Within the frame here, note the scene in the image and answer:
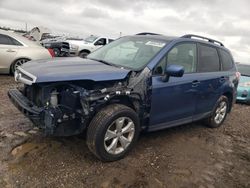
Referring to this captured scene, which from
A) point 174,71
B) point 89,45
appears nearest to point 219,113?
point 174,71

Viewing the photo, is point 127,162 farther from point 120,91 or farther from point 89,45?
point 89,45

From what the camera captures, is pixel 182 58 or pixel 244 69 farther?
pixel 244 69

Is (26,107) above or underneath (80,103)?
underneath

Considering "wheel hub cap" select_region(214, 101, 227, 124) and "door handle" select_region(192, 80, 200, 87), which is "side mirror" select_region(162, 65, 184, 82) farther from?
"wheel hub cap" select_region(214, 101, 227, 124)

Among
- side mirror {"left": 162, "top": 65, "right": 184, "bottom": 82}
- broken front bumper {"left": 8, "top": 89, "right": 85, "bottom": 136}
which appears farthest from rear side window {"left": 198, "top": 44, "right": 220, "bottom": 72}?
broken front bumper {"left": 8, "top": 89, "right": 85, "bottom": 136}

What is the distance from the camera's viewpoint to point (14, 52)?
8672 millimetres

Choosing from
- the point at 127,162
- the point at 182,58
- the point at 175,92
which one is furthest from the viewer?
the point at 182,58

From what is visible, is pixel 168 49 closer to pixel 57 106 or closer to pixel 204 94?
pixel 204 94

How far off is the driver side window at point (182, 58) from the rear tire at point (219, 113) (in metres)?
1.27

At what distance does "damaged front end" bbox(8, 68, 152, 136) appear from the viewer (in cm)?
343

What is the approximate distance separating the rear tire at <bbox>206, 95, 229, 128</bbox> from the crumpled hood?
8.50 ft

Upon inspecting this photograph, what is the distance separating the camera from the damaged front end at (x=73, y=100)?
3.43 m

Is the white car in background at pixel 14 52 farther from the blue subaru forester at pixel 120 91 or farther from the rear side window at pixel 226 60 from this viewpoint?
the rear side window at pixel 226 60

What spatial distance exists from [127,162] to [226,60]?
3281 millimetres
